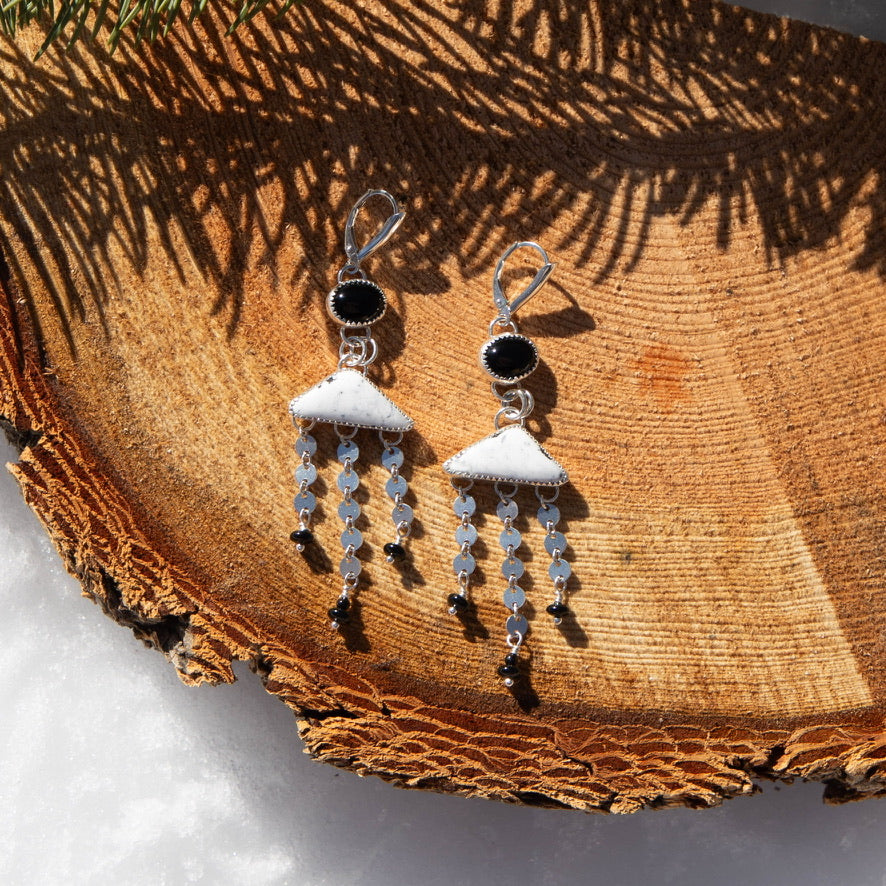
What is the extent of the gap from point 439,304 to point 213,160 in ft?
2.16

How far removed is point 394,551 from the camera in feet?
7.68

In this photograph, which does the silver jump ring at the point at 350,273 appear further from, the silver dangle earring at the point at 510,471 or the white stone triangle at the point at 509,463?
the white stone triangle at the point at 509,463

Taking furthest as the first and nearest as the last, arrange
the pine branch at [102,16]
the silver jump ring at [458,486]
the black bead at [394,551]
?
the silver jump ring at [458,486] < the black bead at [394,551] < the pine branch at [102,16]

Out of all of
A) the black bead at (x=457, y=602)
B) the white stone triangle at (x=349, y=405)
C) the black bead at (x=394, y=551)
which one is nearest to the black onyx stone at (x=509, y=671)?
the black bead at (x=457, y=602)

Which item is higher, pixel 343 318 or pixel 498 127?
pixel 498 127

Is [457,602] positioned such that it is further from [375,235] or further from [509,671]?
[375,235]

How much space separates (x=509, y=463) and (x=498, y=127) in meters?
0.86

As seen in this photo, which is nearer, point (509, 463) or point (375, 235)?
point (509, 463)

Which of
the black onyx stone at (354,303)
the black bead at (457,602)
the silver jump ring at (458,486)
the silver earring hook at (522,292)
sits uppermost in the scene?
the silver earring hook at (522,292)

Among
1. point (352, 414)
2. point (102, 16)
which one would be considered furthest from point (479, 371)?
point (102, 16)

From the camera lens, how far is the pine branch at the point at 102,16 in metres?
2.21

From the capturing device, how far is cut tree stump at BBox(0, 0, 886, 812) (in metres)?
2.26

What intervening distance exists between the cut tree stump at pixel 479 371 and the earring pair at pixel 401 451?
0.11 feet

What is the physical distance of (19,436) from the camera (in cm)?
229
